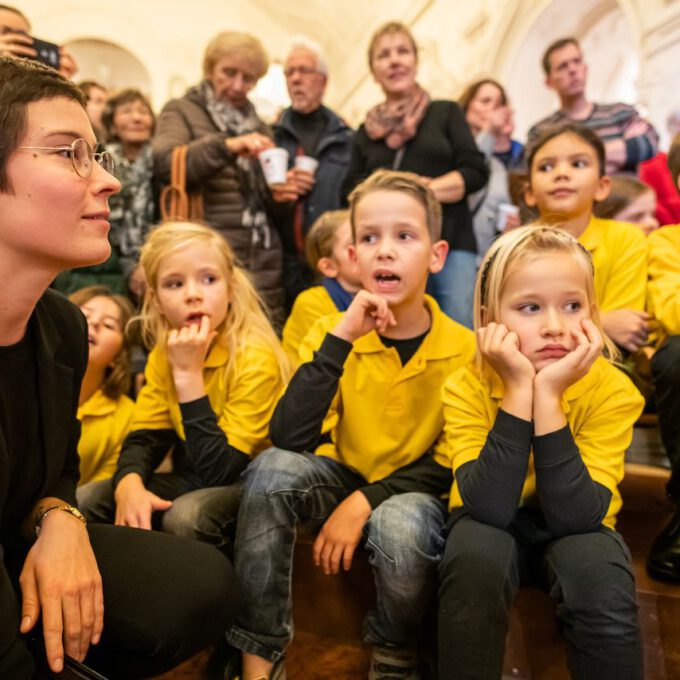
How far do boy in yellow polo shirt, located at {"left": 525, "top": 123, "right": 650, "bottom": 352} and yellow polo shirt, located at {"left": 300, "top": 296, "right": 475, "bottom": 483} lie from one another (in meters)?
0.48

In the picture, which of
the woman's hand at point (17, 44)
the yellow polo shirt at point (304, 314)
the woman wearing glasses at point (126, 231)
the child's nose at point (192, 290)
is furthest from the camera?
the woman wearing glasses at point (126, 231)

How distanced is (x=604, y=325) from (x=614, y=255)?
8.1 inches

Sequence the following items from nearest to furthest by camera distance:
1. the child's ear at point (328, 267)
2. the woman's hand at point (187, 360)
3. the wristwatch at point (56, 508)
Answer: the wristwatch at point (56, 508), the woman's hand at point (187, 360), the child's ear at point (328, 267)

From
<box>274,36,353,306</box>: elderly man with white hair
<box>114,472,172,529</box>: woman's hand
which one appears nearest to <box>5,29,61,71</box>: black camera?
<box>274,36,353,306</box>: elderly man with white hair

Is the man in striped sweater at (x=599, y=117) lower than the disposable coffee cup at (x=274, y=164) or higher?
higher

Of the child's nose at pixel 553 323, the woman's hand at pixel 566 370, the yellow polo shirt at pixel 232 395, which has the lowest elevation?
the yellow polo shirt at pixel 232 395

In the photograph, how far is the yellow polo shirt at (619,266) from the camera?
178 centimetres

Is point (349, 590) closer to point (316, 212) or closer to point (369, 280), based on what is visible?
point (369, 280)

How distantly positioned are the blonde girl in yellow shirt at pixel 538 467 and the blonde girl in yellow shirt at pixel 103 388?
1040 mm

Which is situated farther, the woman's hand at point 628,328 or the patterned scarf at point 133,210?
the patterned scarf at point 133,210

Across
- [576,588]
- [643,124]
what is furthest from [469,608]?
[643,124]

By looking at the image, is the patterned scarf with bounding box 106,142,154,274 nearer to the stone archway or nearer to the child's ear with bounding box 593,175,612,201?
the child's ear with bounding box 593,175,612,201

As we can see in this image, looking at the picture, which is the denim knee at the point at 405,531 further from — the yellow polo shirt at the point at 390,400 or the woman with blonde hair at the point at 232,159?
the woman with blonde hair at the point at 232,159

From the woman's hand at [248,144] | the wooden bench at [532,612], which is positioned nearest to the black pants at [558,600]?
the wooden bench at [532,612]
